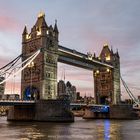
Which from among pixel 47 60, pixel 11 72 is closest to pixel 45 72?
pixel 47 60

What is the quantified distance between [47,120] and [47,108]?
9.57 ft

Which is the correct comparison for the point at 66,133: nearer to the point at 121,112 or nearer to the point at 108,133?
the point at 108,133

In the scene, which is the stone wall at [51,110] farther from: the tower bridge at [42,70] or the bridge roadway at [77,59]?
the bridge roadway at [77,59]

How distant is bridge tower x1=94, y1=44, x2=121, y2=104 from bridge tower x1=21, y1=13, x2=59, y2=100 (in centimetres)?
3963

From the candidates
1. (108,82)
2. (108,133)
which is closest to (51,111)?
(108,133)

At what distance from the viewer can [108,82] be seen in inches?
5192

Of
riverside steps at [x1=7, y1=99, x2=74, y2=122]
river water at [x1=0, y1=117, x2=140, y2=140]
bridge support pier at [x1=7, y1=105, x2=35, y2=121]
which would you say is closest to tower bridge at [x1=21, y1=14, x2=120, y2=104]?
bridge support pier at [x1=7, y1=105, x2=35, y2=121]

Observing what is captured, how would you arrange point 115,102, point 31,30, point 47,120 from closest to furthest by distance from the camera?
point 47,120 → point 31,30 → point 115,102

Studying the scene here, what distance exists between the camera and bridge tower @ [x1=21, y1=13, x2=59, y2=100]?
92.1m

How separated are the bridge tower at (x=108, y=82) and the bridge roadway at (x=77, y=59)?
3178mm

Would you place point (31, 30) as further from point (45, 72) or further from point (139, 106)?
point (139, 106)

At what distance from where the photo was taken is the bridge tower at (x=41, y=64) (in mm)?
92125

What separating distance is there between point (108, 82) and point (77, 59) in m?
24.7

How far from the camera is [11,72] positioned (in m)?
86.1
